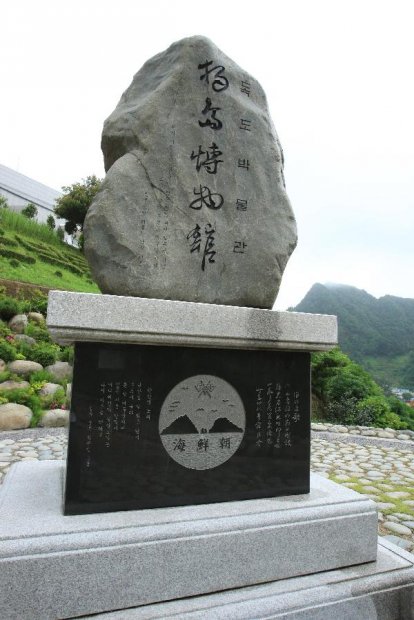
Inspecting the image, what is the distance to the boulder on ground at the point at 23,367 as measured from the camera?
898 centimetres

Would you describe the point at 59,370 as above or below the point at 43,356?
below

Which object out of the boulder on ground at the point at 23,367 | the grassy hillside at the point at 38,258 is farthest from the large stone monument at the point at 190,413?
the grassy hillside at the point at 38,258

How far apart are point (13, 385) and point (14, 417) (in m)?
1.24

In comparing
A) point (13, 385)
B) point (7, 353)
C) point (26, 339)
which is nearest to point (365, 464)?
point (13, 385)

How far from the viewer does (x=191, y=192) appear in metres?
2.94

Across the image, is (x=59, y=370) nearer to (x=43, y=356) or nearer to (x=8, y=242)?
(x=43, y=356)

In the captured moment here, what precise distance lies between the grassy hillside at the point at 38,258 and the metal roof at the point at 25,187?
23.5 meters

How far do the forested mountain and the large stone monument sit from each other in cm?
1620

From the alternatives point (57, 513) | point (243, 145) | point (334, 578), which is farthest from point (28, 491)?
point (243, 145)

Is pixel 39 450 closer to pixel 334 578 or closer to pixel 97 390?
pixel 97 390

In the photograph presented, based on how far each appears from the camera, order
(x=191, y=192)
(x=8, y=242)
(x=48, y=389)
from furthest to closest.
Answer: (x=8, y=242)
(x=48, y=389)
(x=191, y=192)

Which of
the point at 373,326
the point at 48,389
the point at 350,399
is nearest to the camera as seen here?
the point at 48,389

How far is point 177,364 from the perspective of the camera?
104 inches

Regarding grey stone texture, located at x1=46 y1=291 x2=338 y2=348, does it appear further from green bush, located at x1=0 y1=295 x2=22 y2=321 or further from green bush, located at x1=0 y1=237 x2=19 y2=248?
green bush, located at x1=0 y1=237 x2=19 y2=248
